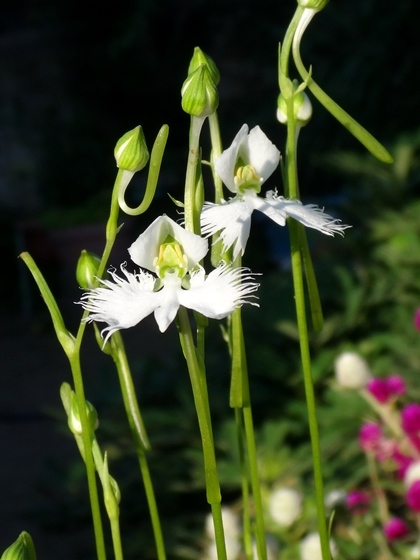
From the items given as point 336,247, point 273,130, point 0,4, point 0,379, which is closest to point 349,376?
point 336,247

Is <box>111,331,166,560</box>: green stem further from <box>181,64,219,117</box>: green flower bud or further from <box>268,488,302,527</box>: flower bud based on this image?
<box>268,488,302,527</box>: flower bud

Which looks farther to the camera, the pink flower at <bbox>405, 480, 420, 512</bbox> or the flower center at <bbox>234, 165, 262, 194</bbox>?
the pink flower at <bbox>405, 480, 420, 512</bbox>

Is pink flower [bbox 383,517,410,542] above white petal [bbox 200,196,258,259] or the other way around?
above

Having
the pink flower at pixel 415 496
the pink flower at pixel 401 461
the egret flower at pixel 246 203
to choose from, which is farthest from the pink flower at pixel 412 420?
the egret flower at pixel 246 203

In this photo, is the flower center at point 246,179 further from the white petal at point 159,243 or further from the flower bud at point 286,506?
the flower bud at point 286,506

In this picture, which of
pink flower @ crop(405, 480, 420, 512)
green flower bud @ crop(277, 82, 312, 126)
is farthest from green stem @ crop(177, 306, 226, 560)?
pink flower @ crop(405, 480, 420, 512)

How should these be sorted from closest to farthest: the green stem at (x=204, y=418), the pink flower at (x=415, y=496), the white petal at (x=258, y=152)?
the green stem at (x=204, y=418) → the white petal at (x=258, y=152) → the pink flower at (x=415, y=496)

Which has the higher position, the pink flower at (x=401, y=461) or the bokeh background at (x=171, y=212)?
the bokeh background at (x=171, y=212)
